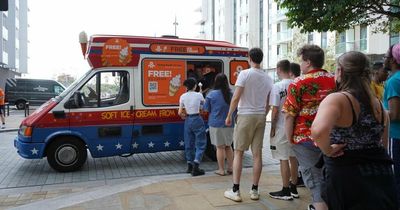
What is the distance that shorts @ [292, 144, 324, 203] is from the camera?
3652 millimetres

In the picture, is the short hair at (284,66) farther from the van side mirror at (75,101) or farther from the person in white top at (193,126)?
the van side mirror at (75,101)

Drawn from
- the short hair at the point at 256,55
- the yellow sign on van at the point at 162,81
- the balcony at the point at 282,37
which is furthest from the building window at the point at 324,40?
the short hair at the point at 256,55

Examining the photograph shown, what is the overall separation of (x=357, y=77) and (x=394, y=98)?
1248 mm

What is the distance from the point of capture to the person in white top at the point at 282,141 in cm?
496

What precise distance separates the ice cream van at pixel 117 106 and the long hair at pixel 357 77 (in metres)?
5.71

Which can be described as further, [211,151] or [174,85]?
[211,151]

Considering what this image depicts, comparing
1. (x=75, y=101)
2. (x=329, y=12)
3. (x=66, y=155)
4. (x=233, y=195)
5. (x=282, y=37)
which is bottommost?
(x=233, y=195)

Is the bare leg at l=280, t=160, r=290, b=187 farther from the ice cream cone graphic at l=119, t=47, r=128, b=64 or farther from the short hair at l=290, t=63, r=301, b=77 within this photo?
the ice cream cone graphic at l=119, t=47, r=128, b=64

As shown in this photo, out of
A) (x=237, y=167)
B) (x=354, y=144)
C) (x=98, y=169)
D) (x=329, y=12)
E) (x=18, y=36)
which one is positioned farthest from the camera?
(x=18, y=36)

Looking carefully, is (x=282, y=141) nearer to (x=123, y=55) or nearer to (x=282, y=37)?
(x=123, y=55)

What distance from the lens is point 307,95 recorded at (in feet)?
12.1

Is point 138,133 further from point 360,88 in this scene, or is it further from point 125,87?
point 360,88

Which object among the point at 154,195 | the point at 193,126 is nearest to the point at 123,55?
the point at 193,126

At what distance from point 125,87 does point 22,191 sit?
2664 millimetres
